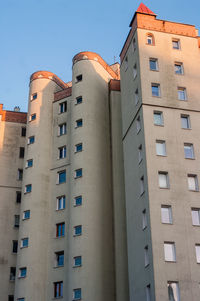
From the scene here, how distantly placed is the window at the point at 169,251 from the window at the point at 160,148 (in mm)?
8868

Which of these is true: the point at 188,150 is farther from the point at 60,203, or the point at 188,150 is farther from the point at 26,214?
the point at 26,214

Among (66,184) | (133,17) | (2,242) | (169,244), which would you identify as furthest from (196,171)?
(2,242)

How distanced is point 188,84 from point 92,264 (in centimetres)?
2101

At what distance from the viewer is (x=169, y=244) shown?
40781 millimetres

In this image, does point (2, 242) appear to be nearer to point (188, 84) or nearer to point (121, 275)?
point (121, 275)

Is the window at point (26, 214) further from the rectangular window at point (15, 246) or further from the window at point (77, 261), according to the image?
the window at point (77, 261)

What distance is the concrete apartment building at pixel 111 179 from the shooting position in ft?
138

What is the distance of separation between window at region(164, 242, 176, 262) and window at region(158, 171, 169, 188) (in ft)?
18.2

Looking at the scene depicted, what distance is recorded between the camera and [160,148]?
45.8m

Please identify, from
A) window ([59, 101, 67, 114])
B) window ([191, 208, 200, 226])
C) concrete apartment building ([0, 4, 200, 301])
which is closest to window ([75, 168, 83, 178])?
concrete apartment building ([0, 4, 200, 301])

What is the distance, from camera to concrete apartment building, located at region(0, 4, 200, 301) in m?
42.2

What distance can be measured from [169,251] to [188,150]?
35.9 ft

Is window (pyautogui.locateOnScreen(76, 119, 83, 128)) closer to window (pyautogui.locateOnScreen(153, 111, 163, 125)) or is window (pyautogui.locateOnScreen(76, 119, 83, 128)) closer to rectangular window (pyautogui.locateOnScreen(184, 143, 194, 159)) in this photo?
window (pyautogui.locateOnScreen(153, 111, 163, 125))

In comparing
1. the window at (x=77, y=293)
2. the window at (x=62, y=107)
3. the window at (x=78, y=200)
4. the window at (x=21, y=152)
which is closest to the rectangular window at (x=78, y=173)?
the window at (x=78, y=200)
